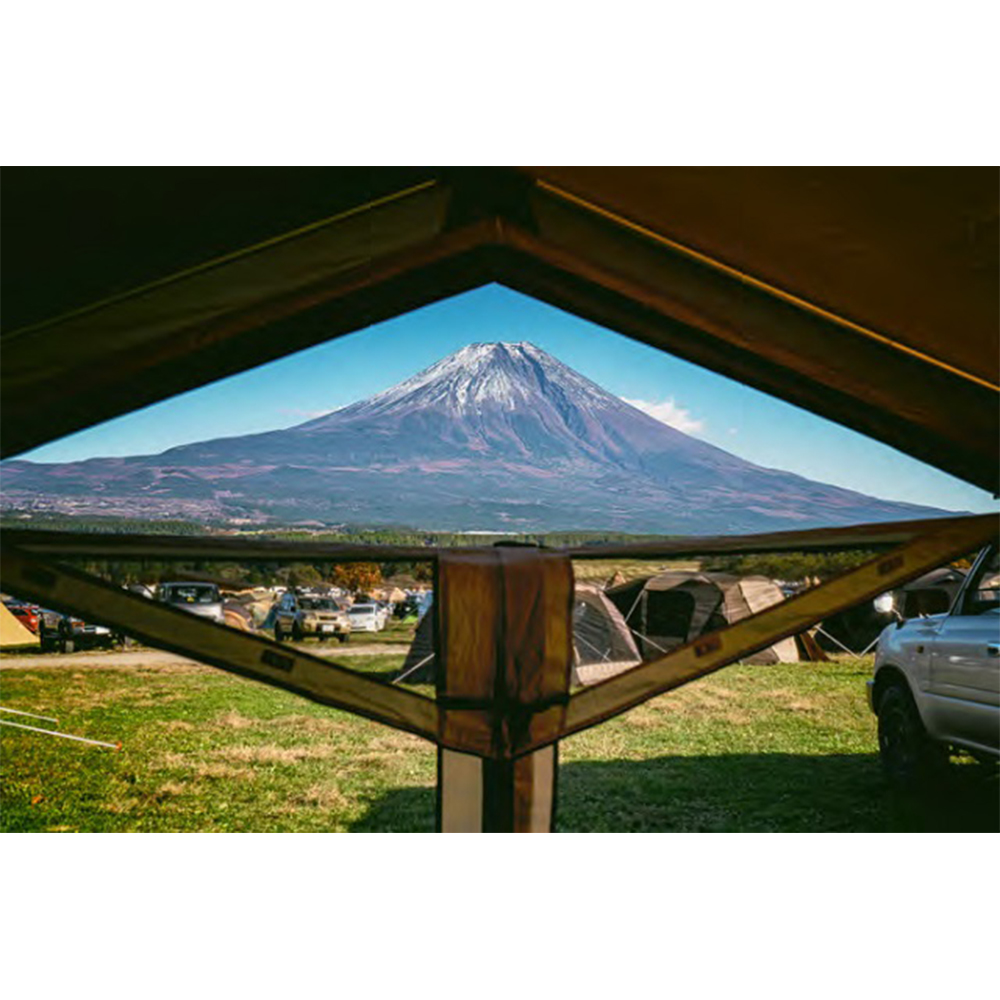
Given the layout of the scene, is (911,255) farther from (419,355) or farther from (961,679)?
(419,355)

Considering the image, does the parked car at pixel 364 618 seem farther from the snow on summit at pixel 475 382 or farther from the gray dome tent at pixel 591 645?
the gray dome tent at pixel 591 645

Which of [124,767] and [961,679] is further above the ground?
[961,679]

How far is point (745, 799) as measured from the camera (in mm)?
3637

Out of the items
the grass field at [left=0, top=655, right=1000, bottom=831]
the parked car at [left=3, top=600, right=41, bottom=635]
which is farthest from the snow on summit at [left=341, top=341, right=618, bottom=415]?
the parked car at [left=3, top=600, right=41, bottom=635]

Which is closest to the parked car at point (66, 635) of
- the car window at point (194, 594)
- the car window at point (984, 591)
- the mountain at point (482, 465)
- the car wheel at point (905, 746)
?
the car window at point (194, 594)

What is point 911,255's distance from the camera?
1.47 m

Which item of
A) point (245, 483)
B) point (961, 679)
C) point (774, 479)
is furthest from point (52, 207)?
point (245, 483)

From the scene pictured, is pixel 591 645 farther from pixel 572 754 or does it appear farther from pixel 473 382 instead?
pixel 473 382

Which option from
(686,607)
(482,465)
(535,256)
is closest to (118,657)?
(686,607)

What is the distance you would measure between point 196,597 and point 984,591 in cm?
800

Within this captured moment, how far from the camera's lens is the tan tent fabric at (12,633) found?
8.84 meters

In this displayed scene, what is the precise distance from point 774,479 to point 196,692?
12782mm

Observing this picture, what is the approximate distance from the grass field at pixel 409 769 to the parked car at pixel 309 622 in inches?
139
